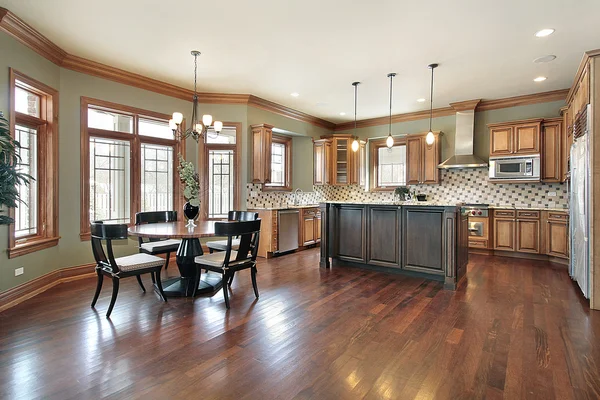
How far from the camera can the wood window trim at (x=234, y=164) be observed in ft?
19.3

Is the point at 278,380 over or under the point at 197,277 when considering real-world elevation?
under

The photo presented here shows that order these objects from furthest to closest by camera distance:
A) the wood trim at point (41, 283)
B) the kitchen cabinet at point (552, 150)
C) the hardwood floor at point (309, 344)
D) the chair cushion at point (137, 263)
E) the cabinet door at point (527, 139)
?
the cabinet door at point (527, 139) → the kitchen cabinet at point (552, 150) → the wood trim at point (41, 283) → the chair cushion at point (137, 263) → the hardwood floor at point (309, 344)

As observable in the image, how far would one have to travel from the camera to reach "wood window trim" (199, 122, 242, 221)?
232 inches

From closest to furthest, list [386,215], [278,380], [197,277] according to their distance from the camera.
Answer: [278,380], [197,277], [386,215]

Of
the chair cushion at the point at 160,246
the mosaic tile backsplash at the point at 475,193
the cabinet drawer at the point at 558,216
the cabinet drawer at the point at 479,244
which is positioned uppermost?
the mosaic tile backsplash at the point at 475,193

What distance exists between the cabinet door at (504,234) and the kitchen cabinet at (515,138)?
4.14ft

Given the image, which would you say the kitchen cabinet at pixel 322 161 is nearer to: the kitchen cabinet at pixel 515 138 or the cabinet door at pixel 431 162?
the cabinet door at pixel 431 162

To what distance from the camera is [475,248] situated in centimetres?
632

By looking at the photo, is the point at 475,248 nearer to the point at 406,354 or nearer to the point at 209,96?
the point at 406,354

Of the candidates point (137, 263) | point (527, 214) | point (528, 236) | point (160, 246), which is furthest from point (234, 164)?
point (528, 236)

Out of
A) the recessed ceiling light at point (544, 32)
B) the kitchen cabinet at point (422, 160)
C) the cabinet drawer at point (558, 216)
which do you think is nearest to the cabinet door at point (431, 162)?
the kitchen cabinet at point (422, 160)

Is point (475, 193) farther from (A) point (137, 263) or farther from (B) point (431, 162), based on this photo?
(A) point (137, 263)

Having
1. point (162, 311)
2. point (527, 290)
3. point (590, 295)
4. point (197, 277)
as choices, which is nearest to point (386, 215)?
point (527, 290)

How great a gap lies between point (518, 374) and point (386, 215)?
8.94 feet
